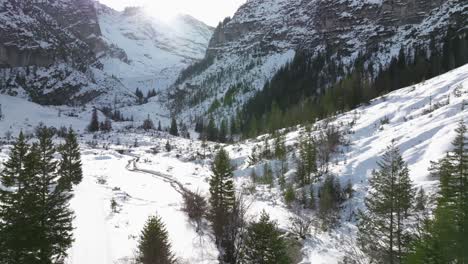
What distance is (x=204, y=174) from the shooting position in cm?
6256

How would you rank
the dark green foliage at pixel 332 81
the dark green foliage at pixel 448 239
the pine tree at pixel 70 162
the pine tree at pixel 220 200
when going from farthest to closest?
the dark green foliage at pixel 332 81, the pine tree at pixel 70 162, the pine tree at pixel 220 200, the dark green foliage at pixel 448 239

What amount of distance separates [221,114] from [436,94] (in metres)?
133

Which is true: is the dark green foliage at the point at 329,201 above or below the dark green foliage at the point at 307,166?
below

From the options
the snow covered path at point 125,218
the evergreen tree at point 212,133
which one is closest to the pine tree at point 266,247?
the snow covered path at point 125,218

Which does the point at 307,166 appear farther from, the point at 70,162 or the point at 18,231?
the point at 18,231

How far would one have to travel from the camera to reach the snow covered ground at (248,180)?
27.3 meters

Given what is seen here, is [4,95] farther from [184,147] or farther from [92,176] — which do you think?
[92,176]

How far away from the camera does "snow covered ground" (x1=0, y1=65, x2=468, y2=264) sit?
89.5ft

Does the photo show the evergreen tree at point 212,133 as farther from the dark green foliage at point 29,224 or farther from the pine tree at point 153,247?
the dark green foliage at point 29,224

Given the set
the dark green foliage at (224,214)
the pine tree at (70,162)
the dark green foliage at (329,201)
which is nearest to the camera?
the dark green foliage at (224,214)

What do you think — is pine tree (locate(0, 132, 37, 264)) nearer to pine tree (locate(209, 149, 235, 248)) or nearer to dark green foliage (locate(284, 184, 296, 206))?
pine tree (locate(209, 149, 235, 248))

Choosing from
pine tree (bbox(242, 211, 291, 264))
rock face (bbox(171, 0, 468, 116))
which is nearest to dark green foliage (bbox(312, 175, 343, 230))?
pine tree (bbox(242, 211, 291, 264))

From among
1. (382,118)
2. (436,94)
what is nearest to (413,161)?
(382,118)

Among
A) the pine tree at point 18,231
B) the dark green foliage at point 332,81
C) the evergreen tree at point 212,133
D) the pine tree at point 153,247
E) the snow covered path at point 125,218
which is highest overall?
the dark green foliage at point 332,81
